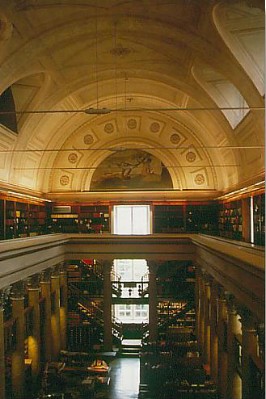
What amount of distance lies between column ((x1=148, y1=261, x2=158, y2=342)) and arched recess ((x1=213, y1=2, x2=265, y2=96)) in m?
10.2

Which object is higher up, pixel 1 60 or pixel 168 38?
pixel 168 38

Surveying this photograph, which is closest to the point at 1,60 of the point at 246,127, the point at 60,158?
the point at 246,127

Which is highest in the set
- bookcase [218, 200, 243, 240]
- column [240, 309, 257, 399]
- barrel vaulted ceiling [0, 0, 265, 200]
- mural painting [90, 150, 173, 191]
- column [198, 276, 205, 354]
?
barrel vaulted ceiling [0, 0, 265, 200]

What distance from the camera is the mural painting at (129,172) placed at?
2856 cm

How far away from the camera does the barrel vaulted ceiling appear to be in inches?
579

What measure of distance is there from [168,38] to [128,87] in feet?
21.9

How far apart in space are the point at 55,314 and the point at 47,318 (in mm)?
1531

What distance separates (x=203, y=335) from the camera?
20.5 meters

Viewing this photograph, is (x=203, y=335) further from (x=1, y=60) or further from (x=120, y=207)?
(x=1, y=60)

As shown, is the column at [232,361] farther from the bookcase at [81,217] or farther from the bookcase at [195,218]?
the bookcase at [81,217]

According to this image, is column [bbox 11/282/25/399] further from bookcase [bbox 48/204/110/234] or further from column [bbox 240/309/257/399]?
bookcase [bbox 48/204/110/234]

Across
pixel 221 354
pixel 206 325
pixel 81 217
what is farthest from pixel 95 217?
pixel 221 354

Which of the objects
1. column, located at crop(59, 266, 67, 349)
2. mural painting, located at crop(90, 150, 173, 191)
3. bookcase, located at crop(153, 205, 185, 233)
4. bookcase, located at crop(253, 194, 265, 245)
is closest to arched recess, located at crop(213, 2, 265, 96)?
bookcase, located at crop(253, 194, 265, 245)

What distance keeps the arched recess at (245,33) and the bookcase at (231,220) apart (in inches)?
341
